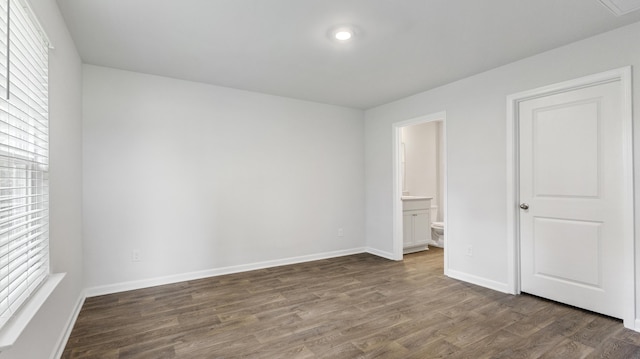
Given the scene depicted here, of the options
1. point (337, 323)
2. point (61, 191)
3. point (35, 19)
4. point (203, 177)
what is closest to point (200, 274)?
point (203, 177)

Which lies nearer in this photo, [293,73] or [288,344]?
[288,344]

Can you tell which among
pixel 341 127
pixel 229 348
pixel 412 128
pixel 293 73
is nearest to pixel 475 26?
pixel 293 73

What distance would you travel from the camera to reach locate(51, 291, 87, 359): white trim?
2109 millimetres

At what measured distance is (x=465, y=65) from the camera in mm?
3322

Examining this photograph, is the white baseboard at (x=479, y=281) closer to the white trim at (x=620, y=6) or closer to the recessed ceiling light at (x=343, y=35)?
A: the white trim at (x=620, y=6)

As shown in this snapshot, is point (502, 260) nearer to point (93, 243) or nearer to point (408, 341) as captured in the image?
point (408, 341)

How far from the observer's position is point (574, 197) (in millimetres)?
2887

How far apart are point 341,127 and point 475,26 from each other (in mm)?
2777

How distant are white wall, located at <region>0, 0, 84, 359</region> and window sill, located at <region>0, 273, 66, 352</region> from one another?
0.10 metres

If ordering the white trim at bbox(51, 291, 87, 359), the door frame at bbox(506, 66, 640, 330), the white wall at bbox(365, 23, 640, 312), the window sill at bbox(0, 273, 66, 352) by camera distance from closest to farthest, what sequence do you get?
the window sill at bbox(0, 273, 66, 352) < the white trim at bbox(51, 291, 87, 359) < the door frame at bbox(506, 66, 640, 330) < the white wall at bbox(365, 23, 640, 312)

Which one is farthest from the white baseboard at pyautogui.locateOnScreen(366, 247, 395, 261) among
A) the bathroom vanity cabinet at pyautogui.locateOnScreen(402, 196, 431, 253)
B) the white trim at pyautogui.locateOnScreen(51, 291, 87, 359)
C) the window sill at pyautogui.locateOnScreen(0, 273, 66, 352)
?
the window sill at pyautogui.locateOnScreen(0, 273, 66, 352)

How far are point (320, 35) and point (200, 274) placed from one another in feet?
9.97

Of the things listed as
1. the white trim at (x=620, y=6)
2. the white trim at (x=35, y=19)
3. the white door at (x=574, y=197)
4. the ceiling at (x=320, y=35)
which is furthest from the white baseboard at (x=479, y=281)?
the white trim at (x=35, y=19)

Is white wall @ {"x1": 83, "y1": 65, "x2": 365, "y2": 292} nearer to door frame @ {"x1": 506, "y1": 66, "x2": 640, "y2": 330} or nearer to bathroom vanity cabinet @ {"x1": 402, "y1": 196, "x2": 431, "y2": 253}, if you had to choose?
bathroom vanity cabinet @ {"x1": 402, "y1": 196, "x2": 431, "y2": 253}
